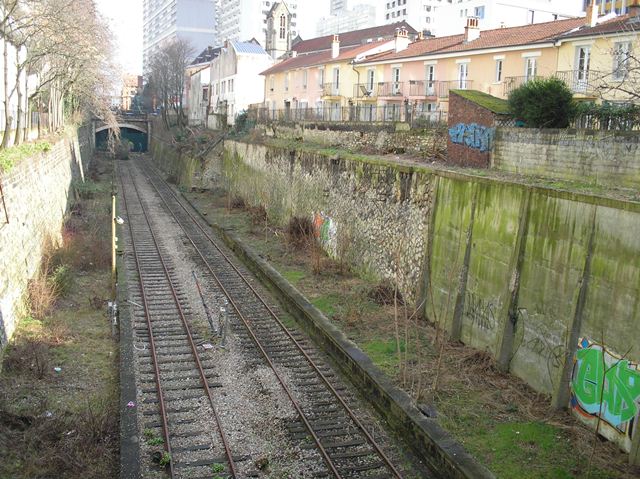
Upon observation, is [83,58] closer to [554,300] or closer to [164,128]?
[554,300]

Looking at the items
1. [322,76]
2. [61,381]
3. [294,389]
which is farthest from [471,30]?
[61,381]

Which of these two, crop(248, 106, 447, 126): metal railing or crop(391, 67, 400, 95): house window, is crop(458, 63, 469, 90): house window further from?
crop(248, 106, 447, 126): metal railing

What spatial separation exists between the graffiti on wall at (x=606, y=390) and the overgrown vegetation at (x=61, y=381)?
700cm

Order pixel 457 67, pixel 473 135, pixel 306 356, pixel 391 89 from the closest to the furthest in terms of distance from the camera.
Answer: pixel 306 356 → pixel 473 135 → pixel 457 67 → pixel 391 89

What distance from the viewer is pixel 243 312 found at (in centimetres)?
1616

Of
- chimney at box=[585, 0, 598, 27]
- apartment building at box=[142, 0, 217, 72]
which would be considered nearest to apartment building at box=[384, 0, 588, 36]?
chimney at box=[585, 0, 598, 27]

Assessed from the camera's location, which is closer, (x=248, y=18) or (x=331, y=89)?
(x=331, y=89)

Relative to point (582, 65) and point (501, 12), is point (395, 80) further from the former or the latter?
point (501, 12)

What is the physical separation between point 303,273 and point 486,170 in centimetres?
679

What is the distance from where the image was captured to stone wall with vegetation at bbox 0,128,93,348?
13.2m

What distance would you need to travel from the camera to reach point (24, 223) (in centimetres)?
1619

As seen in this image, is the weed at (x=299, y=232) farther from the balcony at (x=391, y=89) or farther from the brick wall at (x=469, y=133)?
the balcony at (x=391, y=89)

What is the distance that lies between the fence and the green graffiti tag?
40.4 ft

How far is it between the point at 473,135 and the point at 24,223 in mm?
11955
